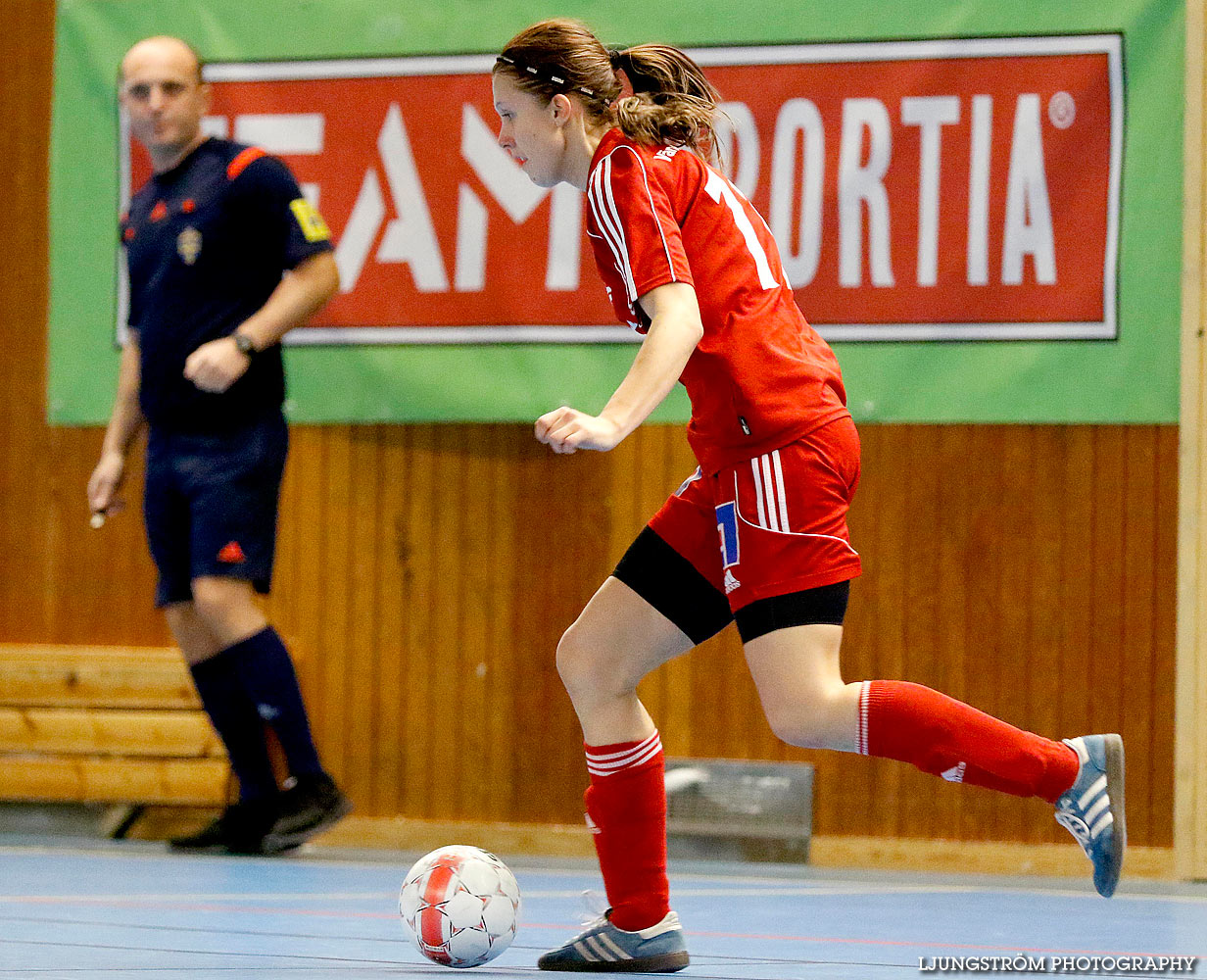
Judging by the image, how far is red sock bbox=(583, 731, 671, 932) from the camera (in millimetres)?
2686

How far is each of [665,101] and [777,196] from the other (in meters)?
2.09

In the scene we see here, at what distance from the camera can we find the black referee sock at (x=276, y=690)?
14.1 ft

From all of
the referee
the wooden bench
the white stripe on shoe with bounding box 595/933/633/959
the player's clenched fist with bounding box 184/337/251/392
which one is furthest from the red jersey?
the wooden bench

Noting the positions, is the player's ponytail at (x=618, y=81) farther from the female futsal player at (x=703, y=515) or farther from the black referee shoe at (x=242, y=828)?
the black referee shoe at (x=242, y=828)

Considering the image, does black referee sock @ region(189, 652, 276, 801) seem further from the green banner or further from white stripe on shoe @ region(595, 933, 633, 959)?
white stripe on shoe @ region(595, 933, 633, 959)

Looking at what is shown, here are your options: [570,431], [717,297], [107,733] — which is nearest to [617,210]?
[717,297]

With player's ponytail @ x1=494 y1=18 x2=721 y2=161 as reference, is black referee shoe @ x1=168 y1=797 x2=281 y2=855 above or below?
below

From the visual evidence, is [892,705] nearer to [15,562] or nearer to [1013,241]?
[1013,241]

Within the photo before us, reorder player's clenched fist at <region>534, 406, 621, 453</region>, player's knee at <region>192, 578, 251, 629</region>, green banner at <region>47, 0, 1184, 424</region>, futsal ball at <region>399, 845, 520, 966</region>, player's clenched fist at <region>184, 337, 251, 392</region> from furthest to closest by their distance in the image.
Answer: green banner at <region>47, 0, 1184, 424</region> → player's knee at <region>192, 578, 251, 629</region> → player's clenched fist at <region>184, 337, 251, 392</region> → futsal ball at <region>399, 845, 520, 966</region> → player's clenched fist at <region>534, 406, 621, 453</region>

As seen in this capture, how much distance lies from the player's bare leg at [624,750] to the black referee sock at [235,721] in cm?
195

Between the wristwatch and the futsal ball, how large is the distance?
6.44ft

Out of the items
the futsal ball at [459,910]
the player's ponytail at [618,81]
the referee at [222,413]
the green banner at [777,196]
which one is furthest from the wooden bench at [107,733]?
the player's ponytail at [618,81]

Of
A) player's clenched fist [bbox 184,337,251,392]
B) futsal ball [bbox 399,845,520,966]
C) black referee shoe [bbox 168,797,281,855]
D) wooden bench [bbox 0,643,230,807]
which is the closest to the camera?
futsal ball [bbox 399,845,520,966]

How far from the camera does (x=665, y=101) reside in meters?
2.72
